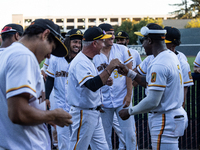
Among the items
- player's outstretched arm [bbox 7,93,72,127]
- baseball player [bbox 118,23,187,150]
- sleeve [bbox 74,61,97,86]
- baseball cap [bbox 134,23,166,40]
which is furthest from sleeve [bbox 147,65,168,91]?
player's outstretched arm [bbox 7,93,72,127]

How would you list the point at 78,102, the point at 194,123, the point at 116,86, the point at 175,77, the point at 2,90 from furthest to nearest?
the point at 194,123 < the point at 116,86 < the point at 78,102 < the point at 175,77 < the point at 2,90

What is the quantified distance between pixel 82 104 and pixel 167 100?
130 centimetres

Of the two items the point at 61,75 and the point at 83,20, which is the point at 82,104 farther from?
the point at 83,20

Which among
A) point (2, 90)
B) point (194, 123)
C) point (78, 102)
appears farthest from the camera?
point (194, 123)

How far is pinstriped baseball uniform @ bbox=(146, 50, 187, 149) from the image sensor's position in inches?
128

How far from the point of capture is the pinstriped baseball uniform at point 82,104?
4.00m

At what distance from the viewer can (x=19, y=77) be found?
191 centimetres

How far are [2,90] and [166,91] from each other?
2018mm

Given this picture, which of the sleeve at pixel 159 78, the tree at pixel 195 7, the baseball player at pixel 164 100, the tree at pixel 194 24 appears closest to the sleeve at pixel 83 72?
the baseball player at pixel 164 100

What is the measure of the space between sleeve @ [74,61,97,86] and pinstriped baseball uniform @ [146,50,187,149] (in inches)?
36.8

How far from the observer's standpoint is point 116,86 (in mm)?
5445

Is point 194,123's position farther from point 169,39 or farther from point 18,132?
point 18,132

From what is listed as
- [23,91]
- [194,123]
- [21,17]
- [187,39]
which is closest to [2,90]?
[23,91]

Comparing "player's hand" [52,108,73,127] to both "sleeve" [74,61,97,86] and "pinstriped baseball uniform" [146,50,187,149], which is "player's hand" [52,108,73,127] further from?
"sleeve" [74,61,97,86]
